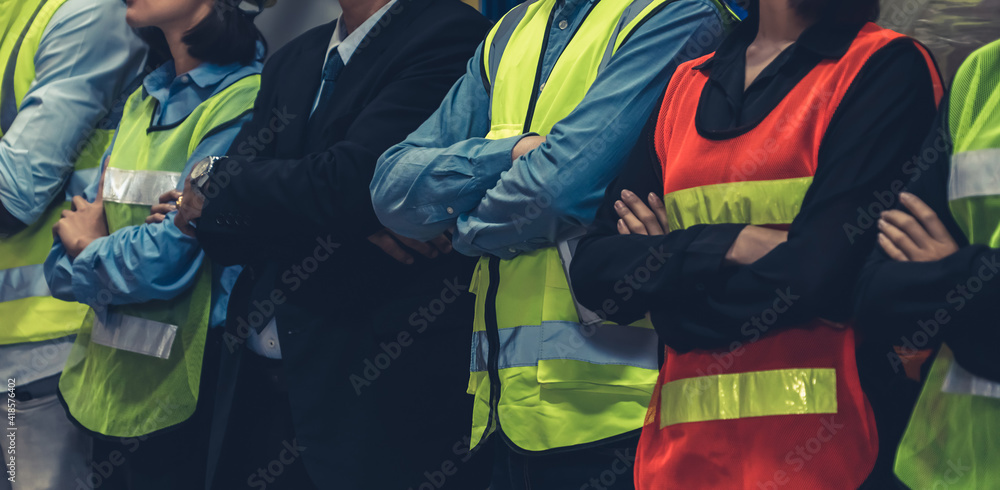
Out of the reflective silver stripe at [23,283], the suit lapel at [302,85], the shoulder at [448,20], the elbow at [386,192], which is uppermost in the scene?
the shoulder at [448,20]

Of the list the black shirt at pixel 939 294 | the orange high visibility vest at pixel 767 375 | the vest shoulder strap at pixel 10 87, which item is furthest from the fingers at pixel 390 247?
the vest shoulder strap at pixel 10 87

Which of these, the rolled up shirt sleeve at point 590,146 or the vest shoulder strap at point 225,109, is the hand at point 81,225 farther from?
the rolled up shirt sleeve at point 590,146

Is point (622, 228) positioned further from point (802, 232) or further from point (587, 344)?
point (802, 232)

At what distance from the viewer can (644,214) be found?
5.94ft

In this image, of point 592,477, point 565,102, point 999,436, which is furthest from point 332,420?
point 999,436

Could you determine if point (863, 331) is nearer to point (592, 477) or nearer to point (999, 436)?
point (999, 436)

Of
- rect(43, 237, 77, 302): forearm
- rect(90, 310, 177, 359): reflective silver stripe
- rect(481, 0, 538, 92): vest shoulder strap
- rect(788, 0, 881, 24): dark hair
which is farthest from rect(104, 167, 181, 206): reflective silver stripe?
rect(788, 0, 881, 24): dark hair

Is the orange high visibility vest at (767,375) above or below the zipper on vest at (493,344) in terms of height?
above

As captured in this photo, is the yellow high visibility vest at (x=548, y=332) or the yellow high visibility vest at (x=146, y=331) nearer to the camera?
the yellow high visibility vest at (x=548, y=332)

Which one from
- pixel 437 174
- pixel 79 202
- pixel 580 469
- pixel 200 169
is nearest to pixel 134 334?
pixel 79 202

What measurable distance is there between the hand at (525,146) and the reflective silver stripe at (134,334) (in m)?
1.29

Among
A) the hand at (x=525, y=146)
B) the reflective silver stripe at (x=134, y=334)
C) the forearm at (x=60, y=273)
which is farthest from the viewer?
the forearm at (x=60, y=273)

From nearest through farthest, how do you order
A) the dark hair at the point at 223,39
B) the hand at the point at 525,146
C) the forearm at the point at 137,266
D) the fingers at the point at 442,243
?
Answer: the hand at the point at 525,146, the fingers at the point at 442,243, the forearm at the point at 137,266, the dark hair at the point at 223,39

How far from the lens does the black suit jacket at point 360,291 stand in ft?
7.64
